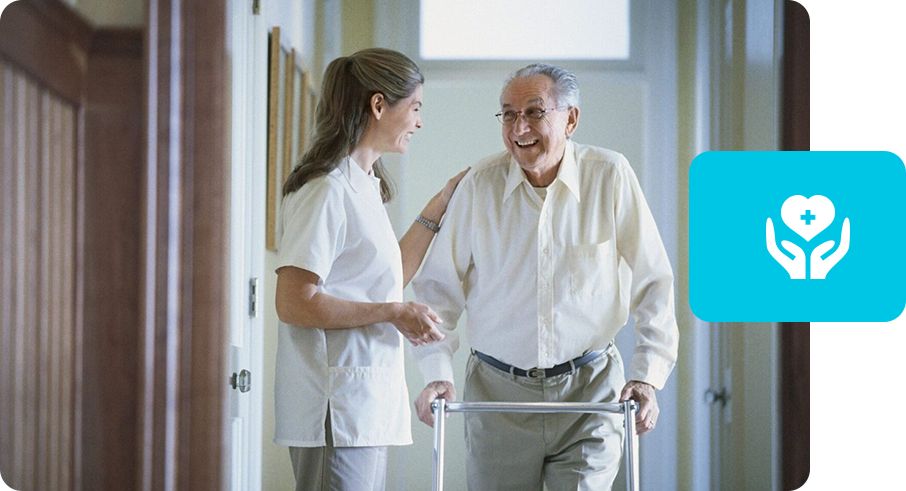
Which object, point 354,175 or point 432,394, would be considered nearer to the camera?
point 354,175

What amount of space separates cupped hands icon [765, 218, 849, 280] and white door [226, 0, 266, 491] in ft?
4.05

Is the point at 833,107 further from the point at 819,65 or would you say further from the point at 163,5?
the point at 163,5

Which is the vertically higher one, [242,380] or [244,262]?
[244,262]

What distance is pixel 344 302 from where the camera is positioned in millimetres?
1653

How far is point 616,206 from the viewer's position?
6.29ft

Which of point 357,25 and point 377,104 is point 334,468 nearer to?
point 377,104

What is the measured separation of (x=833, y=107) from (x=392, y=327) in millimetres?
1181

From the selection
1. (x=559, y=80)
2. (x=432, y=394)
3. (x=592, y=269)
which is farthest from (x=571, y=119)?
(x=432, y=394)

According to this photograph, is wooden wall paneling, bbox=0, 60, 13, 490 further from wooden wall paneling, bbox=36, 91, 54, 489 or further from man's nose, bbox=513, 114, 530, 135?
man's nose, bbox=513, 114, 530, 135

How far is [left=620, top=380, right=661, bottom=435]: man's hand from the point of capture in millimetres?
1767

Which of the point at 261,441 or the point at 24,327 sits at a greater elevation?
the point at 24,327

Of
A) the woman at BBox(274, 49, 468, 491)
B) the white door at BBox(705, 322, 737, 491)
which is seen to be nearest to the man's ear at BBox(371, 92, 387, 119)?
the woman at BBox(274, 49, 468, 491)

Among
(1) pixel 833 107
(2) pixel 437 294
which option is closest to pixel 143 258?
(2) pixel 437 294

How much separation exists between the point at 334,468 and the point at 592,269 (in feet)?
2.14
